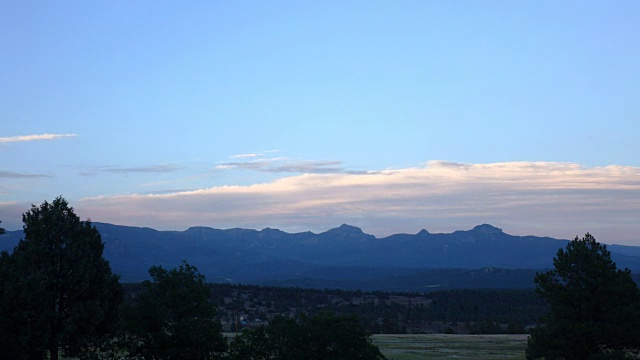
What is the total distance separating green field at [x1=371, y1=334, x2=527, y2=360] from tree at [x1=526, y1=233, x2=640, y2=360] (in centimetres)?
1764

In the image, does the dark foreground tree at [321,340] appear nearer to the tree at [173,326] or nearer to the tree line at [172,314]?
the tree line at [172,314]

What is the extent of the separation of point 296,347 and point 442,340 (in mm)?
41539

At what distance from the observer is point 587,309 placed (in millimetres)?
33531

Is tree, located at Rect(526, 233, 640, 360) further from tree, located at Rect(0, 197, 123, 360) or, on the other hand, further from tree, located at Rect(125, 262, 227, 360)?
tree, located at Rect(0, 197, 123, 360)

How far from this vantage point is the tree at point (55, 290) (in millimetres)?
32406

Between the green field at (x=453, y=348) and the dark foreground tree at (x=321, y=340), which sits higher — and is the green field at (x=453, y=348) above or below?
below

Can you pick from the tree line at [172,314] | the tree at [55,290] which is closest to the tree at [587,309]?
the tree line at [172,314]

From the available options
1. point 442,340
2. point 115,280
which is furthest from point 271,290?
point 115,280

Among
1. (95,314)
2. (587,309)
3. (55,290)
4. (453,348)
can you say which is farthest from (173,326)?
(453,348)

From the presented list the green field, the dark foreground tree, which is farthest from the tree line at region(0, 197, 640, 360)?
the green field

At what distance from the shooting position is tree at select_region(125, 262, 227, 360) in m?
33.6

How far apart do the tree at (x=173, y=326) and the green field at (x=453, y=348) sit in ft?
63.7

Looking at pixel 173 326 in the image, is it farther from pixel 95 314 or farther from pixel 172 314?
pixel 95 314

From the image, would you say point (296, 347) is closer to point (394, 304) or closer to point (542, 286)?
point (542, 286)
